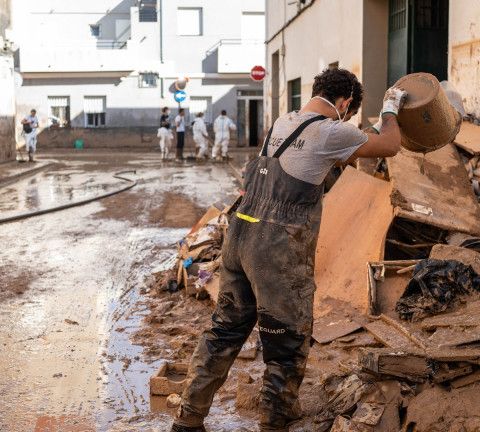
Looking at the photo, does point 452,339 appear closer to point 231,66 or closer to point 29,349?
point 29,349

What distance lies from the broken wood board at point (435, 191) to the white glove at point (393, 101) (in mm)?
2005

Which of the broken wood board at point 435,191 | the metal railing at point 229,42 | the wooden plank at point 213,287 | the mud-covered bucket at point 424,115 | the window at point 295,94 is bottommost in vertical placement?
the wooden plank at point 213,287

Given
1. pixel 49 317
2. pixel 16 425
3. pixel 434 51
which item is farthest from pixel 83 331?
pixel 434 51

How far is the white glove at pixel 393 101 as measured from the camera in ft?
14.8

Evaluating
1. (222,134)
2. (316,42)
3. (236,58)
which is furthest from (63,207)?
(236,58)

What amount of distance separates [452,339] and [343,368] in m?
0.80

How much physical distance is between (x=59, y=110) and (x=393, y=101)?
125ft

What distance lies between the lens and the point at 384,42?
13945 millimetres

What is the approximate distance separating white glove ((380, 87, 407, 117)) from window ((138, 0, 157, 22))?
37.3 m

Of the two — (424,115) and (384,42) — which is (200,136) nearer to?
(384,42)

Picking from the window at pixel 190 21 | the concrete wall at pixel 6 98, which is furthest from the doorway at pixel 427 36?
the window at pixel 190 21

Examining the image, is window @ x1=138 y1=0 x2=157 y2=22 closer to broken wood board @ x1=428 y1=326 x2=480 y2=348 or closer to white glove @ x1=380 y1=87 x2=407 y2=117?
white glove @ x1=380 y1=87 x2=407 y2=117

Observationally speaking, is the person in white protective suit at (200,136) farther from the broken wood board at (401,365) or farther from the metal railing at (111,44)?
the broken wood board at (401,365)

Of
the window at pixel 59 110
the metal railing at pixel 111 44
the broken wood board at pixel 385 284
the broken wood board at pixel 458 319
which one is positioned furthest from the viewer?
the metal railing at pixel 111 44
